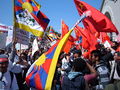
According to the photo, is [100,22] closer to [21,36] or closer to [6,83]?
[21,36]

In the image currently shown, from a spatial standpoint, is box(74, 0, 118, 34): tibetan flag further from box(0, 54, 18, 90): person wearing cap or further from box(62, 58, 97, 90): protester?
box(0, 54, 18, 90): person wearing cap

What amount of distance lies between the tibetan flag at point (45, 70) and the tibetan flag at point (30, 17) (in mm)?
1863

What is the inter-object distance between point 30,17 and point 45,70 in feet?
9.82

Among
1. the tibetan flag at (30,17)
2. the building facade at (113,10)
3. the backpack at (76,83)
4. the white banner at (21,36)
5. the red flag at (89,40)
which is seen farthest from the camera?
the building facade at (113,10)

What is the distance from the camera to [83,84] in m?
4.40

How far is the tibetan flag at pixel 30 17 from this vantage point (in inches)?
266

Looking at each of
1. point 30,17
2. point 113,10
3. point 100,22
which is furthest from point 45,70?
point 113,10

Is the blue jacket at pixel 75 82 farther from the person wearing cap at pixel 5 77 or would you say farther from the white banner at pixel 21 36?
the white banner at pixel 21 36

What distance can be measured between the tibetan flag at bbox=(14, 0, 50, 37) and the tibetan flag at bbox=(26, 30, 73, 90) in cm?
186

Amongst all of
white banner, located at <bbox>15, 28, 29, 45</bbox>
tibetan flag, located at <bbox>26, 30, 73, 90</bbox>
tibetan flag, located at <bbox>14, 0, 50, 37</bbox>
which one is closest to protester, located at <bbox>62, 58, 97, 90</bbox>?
tibetan flag, located at <bbox>26, 30, 73, 90</bbox>

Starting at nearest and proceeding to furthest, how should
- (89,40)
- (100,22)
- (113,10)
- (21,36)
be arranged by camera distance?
(21,36)
(100,22)
(89,40)
(113,10)

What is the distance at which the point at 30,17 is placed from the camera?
24.0 ft

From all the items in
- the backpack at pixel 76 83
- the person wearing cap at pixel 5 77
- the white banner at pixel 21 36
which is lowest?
the backpack at pixel 76 83

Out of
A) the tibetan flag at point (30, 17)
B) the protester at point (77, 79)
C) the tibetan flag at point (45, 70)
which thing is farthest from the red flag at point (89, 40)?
the protester at point (77, 79)
